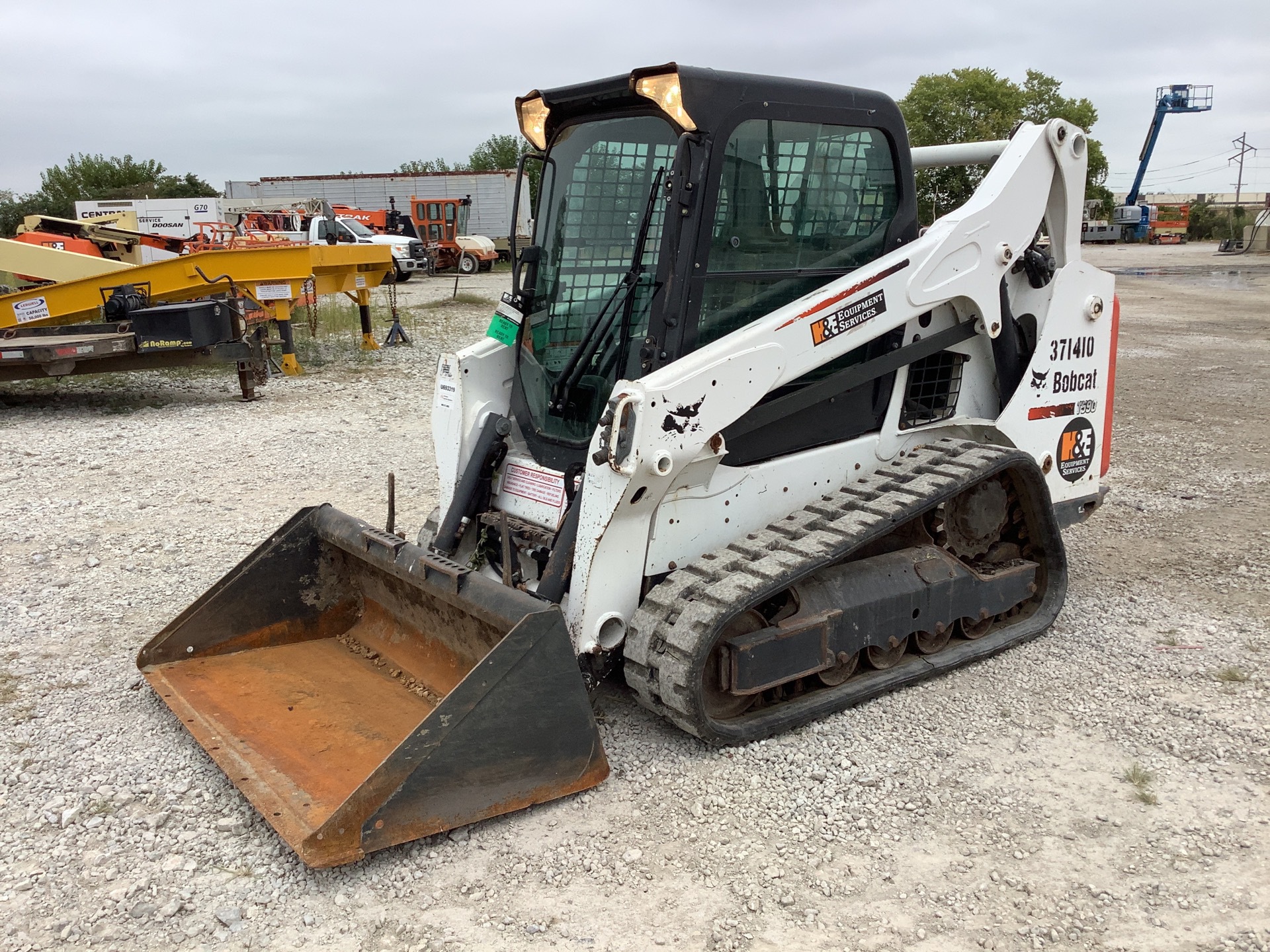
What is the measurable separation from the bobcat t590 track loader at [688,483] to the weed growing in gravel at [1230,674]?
0.68 meters

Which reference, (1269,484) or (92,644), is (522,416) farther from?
(1269,484)

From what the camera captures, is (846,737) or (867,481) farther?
(867,481)

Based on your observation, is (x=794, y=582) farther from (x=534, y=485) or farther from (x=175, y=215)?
(x=175, y=215)

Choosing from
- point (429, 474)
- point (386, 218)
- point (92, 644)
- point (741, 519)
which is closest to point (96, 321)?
point (429, 474)

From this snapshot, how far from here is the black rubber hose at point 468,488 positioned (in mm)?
4320

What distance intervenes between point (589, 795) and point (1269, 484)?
588 centimetres

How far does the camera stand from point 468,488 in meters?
4.35

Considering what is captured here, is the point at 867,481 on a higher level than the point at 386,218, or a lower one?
lower

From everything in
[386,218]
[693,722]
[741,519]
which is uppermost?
[386,218]

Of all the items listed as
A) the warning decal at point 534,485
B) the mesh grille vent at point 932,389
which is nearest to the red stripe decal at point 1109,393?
the mesh grille vent at point 932,389

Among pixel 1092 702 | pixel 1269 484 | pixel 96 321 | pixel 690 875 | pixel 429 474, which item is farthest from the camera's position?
pixel 96 321

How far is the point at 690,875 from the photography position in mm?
3043

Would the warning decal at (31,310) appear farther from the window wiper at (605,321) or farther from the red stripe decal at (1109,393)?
the red stripe decal at (1109,393)

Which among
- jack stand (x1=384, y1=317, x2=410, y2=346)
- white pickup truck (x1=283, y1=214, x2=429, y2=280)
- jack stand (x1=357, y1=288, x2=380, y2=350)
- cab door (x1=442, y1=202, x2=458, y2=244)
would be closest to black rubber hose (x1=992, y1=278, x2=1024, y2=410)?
jack stand (x1=357, y1=288, x2=380, y2=350)
